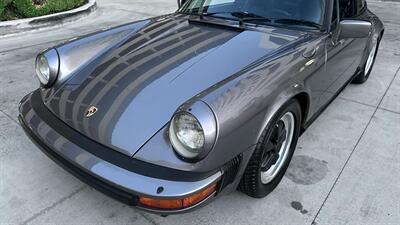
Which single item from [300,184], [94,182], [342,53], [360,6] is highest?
[360,6]

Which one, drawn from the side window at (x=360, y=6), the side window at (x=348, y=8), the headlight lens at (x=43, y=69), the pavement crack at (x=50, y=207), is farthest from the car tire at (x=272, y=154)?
the side window at (x=360, y=6)

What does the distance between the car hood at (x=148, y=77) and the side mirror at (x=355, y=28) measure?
1.53 feet

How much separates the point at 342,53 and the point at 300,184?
4.16ft

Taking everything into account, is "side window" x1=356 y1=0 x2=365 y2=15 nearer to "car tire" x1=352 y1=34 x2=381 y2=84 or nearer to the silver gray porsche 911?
"car tire" x1=352 y1=34 x2=381 y2=84

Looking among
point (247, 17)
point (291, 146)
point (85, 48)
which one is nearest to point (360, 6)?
point (247, 17)

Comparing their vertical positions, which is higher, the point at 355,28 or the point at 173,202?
the point at 355,28

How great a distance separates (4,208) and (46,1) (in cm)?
616

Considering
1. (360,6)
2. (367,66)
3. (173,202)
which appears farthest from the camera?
(367,66)

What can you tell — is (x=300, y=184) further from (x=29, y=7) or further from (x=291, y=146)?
(x=29, y=7)

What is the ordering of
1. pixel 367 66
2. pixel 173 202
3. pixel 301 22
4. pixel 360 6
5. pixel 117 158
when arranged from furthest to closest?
pixel 367 66 < pixel 360 6 < pixel 301 22 < pixel 117 158 < pixel 173 202

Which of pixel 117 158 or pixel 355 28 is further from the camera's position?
pixel 355 28

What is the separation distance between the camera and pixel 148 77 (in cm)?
217

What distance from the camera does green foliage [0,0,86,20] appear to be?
6445mm

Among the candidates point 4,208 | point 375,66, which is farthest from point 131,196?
point 375,66
